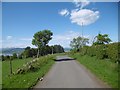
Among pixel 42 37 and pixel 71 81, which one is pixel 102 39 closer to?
pixel 42 37

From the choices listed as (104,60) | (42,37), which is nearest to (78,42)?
(42,37)

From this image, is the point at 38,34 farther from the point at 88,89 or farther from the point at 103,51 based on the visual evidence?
the point at 88,89

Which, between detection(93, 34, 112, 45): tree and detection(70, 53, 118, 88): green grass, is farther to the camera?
detection(93, 34, 112, 45): tree

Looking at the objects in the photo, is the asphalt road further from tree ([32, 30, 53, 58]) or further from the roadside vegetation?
tree ([32, 30, 53, 58])

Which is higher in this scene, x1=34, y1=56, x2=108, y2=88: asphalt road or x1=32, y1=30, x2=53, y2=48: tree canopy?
x1=32, y1=30, x2=53, y2=48: tree canopy

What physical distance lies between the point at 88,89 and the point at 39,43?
145 ft

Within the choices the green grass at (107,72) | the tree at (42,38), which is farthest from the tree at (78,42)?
the green grass at (107,72)

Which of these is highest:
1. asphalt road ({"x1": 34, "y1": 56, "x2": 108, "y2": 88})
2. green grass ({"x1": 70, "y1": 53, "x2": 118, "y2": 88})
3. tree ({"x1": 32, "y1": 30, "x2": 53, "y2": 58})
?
tree ({"x1": 32, "y1": 30, "x2": 53, "y2": 58})

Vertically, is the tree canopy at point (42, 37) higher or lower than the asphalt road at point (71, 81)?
higher

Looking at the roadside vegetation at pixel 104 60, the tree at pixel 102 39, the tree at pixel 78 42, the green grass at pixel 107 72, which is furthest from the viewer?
the tree at pixel 78 42

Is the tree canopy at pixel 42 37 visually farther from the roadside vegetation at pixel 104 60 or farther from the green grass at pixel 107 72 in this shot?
the green grass at pixel 107 72

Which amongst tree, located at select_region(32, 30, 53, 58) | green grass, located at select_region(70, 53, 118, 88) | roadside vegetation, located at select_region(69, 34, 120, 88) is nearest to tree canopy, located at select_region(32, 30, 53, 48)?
tree, located at select_region(32, 30, 53, 58)

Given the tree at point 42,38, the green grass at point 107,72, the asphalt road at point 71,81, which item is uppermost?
the tree at point 42,38

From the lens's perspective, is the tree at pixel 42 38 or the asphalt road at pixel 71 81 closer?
the asphalt road at pixel 71 81
